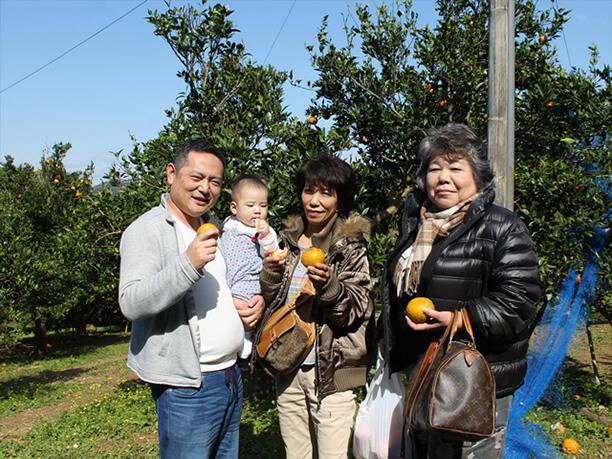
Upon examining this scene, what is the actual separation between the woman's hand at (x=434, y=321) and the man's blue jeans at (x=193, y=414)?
859 millimetres

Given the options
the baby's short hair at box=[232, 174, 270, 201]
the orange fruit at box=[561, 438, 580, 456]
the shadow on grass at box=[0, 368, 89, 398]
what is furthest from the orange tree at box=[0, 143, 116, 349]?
the orange fruit at box=[561, 438, 580, 456]

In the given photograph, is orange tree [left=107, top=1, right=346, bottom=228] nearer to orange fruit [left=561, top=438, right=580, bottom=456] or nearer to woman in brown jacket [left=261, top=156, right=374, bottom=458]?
woman in brown jacket [left=261, top=156, right=374, bottom=458]

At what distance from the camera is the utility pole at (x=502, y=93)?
2971 millimetres

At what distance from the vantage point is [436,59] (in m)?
4.80

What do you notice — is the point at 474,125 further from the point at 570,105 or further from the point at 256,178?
the point at 256,178

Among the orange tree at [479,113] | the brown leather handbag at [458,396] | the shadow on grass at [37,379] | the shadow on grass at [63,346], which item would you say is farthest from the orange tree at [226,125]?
the shadow on grass at [63,346]

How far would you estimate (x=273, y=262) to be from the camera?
2.41 metres

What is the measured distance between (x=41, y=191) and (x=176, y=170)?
1335 cm

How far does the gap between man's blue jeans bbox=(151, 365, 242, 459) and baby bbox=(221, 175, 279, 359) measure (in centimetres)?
40

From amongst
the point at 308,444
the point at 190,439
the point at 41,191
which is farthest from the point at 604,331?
the point at 41,191

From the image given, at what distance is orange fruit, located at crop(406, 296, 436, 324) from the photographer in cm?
184

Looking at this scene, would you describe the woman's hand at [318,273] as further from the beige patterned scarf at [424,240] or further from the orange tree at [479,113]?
the orange tree at [479,113]

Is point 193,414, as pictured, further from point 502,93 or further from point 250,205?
point 502,93

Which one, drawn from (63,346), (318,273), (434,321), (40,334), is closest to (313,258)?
(318,273)
